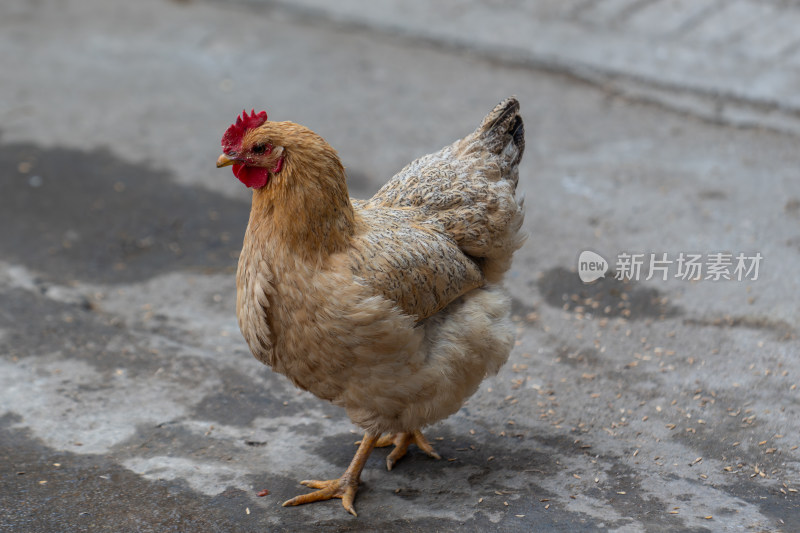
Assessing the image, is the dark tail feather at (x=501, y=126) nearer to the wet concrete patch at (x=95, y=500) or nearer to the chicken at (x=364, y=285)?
the chicken at (x=364, y=285)

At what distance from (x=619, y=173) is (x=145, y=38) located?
532cm

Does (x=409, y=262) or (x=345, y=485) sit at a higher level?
(x=409, y=262)

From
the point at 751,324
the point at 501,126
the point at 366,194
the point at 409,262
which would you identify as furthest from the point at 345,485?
the point at 366,194

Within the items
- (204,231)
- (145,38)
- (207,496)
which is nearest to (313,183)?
(207,496)

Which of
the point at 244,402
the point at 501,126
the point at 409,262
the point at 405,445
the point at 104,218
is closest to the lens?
the point at 409,262

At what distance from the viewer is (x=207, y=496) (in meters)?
3.88

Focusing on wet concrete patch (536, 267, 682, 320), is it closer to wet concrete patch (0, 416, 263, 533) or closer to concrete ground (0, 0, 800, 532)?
concrete ground (0, 0, 800, 532)

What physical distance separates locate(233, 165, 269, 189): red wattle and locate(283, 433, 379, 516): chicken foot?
1243 mm

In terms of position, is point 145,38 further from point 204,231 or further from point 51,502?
point 51,502

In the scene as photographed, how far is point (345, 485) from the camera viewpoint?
3.92m

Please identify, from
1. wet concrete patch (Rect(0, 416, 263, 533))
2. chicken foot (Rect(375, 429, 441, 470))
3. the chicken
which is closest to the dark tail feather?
the chicken

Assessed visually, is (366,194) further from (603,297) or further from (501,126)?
(501,126)

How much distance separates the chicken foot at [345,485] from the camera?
3.86 meters

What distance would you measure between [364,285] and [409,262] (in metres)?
0.28
